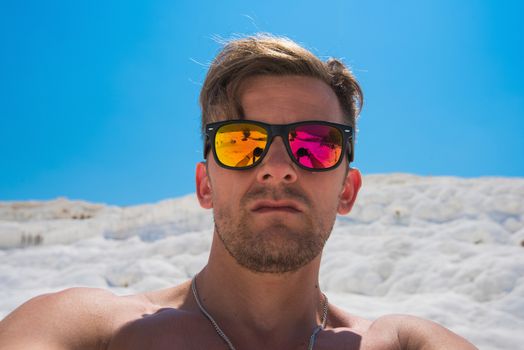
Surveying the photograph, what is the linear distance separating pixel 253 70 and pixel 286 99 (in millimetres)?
289

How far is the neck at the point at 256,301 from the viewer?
2.58 meters

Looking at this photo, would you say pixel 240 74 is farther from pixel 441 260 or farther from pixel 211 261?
pixel 441 260

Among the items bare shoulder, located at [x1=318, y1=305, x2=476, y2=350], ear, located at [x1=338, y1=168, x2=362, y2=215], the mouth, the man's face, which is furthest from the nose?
bare shoulder, located at [x1=318, y1=305, x2=476, y2=350]

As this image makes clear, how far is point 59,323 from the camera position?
6.97ft

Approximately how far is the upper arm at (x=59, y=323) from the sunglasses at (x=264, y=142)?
958 mm

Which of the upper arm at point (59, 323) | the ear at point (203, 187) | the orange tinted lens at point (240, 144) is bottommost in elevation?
the upper arm at point (59, 323)

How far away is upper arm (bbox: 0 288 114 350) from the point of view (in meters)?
2.03

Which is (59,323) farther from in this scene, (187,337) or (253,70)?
(253,70)

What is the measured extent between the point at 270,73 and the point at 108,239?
11.3 meters

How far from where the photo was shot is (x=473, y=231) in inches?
420

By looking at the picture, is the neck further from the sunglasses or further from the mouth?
the sunglasses

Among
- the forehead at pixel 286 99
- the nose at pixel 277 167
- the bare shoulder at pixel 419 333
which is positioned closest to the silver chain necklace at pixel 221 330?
the bare shoulder at pixel 419 333

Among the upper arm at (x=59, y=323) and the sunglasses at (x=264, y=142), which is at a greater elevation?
the sunglasses at (x=264, y=142)

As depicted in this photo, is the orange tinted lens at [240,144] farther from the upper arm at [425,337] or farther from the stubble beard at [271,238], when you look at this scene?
the upper arm at [425,337]
